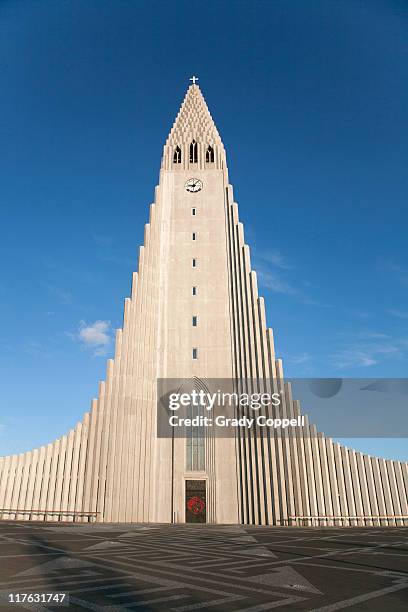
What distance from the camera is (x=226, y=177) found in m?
38.8

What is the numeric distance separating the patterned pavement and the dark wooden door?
1891cm

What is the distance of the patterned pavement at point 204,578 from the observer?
5539 mm

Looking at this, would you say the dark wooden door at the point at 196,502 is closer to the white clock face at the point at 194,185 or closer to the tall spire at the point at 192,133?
the white clock face at the point at 194,185

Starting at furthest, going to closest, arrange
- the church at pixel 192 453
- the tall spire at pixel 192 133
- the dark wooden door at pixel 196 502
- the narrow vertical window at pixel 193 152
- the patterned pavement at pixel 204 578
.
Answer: the narrow vertical window at pixel 193 152
the tall spire at pixel 192 133
the dark wooden door at pixel 196 502
the church at pixel 192 453
the patterned pavement at pixel 204 578

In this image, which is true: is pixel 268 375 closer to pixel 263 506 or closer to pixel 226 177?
pixel 263 506

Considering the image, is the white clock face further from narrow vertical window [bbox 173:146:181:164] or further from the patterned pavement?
the patterned pavement

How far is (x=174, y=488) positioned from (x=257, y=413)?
817cm

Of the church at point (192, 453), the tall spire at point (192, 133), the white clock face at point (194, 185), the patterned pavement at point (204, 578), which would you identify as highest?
the tall spire at point (192, 133)

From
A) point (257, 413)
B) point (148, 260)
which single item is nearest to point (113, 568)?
point (257, 413)

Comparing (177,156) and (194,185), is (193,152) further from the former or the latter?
(194,185)

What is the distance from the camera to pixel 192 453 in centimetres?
3072

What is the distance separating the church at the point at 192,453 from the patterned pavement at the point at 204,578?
16.3 meters

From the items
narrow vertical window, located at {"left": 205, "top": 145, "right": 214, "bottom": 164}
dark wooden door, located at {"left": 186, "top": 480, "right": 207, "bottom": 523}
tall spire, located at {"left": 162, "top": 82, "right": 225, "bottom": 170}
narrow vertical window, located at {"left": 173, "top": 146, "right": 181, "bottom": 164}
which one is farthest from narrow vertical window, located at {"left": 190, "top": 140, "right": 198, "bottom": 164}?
dark wooden door, located at {"left": 186, "top": 480, "right": 207, "bottom": 523}

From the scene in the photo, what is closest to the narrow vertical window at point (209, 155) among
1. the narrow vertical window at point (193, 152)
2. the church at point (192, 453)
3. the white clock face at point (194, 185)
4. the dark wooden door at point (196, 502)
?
the narrow vertical window at point (193, 152)
